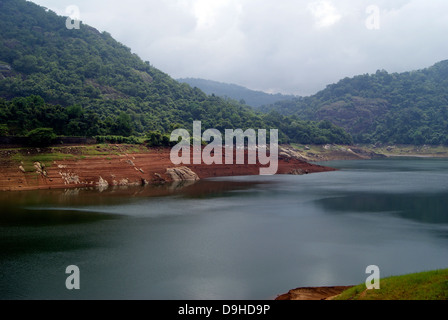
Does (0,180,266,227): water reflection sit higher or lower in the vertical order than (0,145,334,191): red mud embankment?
lower

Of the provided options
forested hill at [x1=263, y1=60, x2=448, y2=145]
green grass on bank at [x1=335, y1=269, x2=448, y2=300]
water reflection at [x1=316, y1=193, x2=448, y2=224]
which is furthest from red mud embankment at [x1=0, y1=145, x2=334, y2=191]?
forested hill at [x1=263, y1=60, x2=448, y2=145]

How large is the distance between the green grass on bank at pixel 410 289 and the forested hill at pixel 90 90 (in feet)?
186

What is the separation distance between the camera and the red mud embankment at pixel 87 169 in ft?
162

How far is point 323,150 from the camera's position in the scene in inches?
5148

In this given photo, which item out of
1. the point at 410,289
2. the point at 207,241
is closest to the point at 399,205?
the point at 207,241

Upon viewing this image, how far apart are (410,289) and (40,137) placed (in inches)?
2096

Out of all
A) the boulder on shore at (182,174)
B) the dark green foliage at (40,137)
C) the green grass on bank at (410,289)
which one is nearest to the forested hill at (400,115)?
the boulder on shore at (182,174)

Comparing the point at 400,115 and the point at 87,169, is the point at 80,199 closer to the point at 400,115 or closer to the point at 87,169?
the point at 87,169

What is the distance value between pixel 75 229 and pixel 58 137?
32.9 metres

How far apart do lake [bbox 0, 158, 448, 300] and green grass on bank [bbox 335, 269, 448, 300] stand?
4.34 meters

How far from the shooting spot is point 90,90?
101 meters

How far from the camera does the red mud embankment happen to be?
4947 cm

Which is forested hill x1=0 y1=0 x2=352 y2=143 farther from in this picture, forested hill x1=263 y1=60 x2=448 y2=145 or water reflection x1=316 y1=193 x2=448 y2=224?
water reflection x1=316 y1=193 x2=448 y2=224

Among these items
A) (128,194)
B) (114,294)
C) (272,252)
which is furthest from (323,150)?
(114,294)
